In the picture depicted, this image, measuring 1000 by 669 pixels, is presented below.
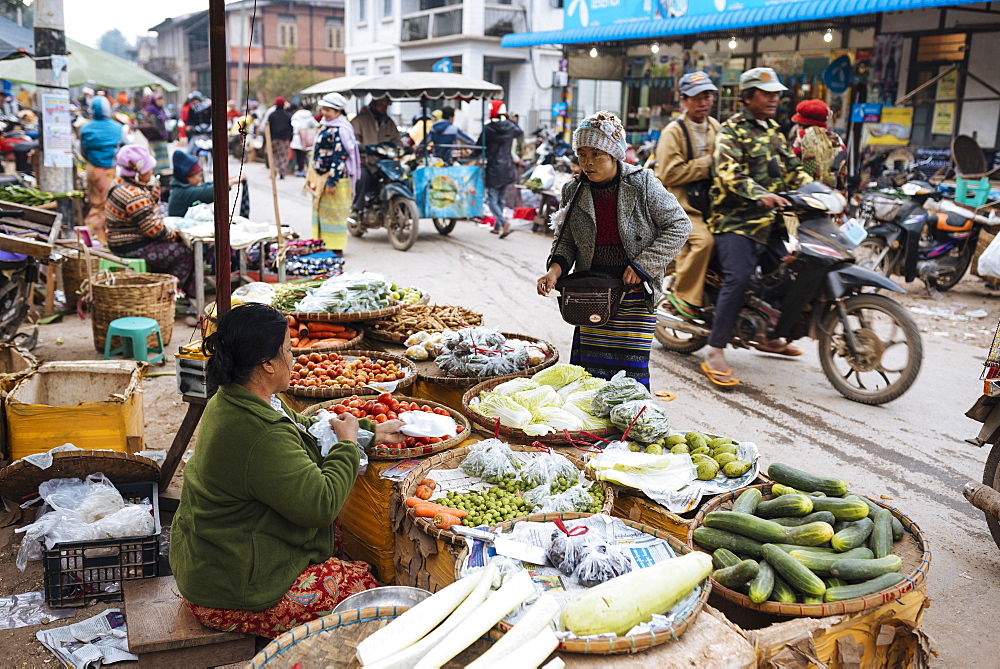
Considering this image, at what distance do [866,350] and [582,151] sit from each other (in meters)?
3.02

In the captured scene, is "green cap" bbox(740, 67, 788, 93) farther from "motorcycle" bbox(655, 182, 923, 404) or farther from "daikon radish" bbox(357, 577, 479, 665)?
"daikon radish" bbox(357, 577, 479, 665)

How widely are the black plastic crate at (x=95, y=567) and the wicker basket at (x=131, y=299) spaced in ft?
12.5

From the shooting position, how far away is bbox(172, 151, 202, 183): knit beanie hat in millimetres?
8914

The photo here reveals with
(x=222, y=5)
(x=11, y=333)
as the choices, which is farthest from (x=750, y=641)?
(x=11, y=333)

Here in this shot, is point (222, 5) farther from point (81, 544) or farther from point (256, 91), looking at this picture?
point (256, 91)

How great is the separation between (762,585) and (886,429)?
3525 millimetres

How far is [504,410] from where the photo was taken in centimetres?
382

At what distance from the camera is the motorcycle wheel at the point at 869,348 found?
5711mm

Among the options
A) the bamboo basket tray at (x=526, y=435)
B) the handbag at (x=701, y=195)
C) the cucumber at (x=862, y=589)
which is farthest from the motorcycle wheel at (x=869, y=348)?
the cucumber at (x=862, y=589)

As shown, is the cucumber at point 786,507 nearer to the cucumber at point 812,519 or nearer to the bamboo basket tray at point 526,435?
the cucumber at point 812,519

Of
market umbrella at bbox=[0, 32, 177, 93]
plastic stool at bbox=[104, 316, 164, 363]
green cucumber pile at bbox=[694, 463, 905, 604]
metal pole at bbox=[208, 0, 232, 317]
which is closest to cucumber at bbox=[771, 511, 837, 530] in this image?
green cucumber pile at bbox=[694, 463, 905, 604]

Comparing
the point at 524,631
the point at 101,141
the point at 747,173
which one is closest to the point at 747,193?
the point at 747,173

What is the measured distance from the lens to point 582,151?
4.34 m

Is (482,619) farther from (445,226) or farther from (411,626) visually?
(445,226)
